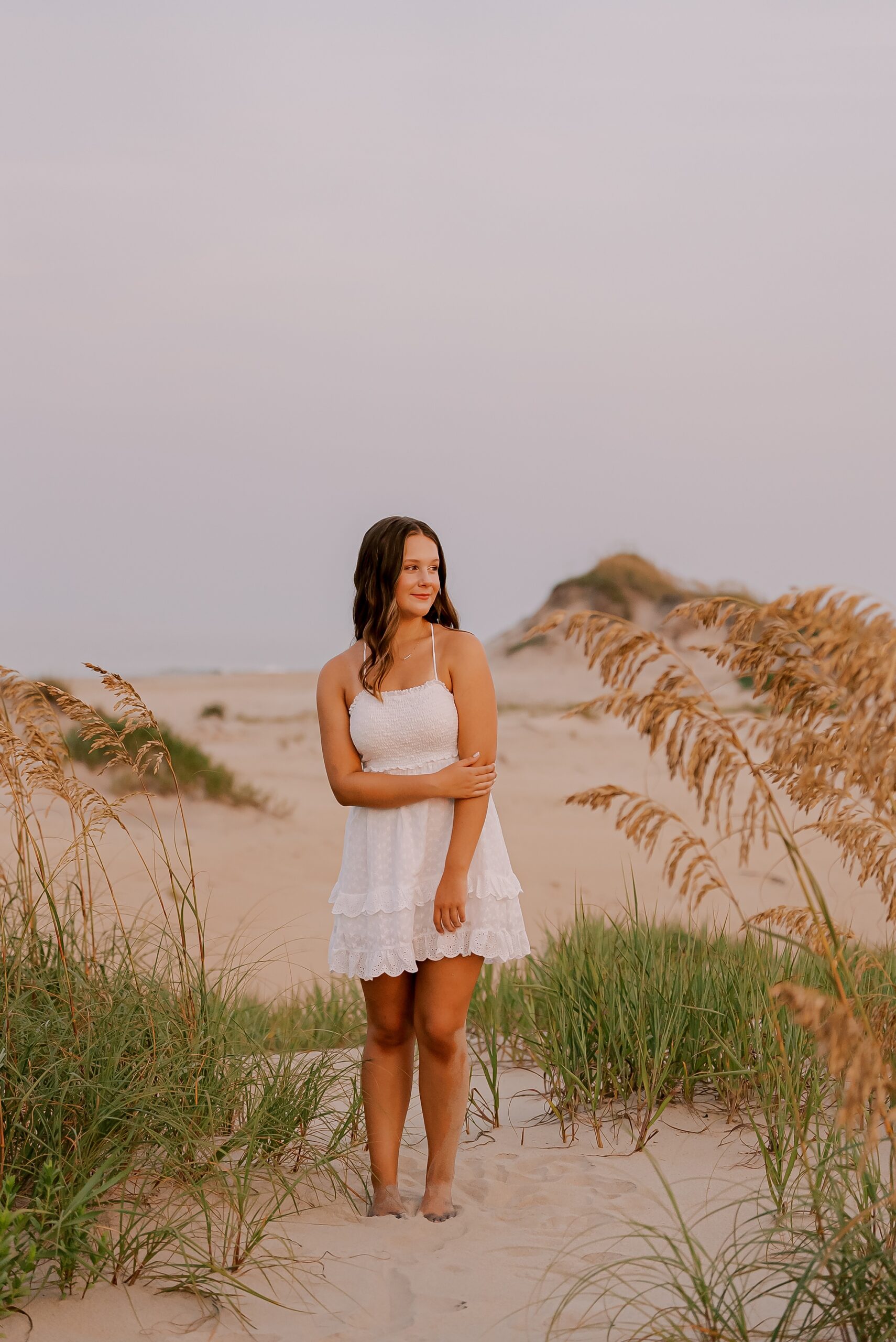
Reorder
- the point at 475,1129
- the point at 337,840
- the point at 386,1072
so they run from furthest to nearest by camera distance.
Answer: the point at 337,840 → the point at 475,1129 → the point at 386,1072

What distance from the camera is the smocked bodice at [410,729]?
3670mm

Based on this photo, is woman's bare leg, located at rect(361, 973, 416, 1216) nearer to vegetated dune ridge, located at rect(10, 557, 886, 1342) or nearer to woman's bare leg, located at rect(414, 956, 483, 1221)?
woman's bare leg, located at rect(414, 956, 483, 1221)

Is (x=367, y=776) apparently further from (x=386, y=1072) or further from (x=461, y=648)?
(x=386, y=1072)

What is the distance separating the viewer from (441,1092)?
367 cm

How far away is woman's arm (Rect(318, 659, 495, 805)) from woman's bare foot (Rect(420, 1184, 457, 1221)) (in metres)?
1.19

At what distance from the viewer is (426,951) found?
3625mm

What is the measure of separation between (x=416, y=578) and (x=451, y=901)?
1054 millimetres

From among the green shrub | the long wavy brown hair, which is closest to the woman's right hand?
the long wavy brown hair

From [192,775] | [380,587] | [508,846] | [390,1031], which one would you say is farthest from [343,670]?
[508,846]

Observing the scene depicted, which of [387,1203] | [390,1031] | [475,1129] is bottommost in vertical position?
[475,1129]

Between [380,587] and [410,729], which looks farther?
[380,587]

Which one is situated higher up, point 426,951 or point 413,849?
point 413,849

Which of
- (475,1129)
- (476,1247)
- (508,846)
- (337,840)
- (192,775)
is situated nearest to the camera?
(476,1247)

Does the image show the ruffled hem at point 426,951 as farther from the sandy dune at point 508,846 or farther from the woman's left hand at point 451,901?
the sandy dune at point 508,846
